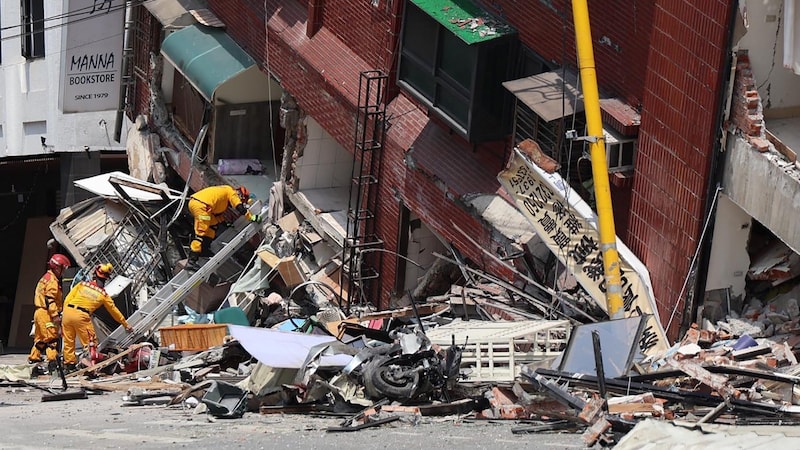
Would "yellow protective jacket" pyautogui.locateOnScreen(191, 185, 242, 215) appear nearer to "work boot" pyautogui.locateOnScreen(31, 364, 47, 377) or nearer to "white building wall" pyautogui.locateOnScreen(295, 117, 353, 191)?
"white building wall" pyautogui.locateOnScreen(295, 117, 353, 191)

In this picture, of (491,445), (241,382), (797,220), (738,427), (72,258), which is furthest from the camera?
(72,258)

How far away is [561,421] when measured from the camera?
10.7 meters

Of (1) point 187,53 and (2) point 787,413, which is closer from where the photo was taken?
(2) point 787,413

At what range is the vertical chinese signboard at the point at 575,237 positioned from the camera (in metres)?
13.6

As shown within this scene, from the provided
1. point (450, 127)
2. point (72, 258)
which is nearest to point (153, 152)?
point (72, 258)

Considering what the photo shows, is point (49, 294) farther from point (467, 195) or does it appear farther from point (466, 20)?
point (466, 20)

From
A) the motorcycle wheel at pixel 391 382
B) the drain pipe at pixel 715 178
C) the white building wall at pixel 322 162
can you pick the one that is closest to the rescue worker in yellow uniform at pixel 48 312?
the white building wall at pixel 322 162

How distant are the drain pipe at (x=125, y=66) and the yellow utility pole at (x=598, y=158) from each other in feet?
A: 35.6

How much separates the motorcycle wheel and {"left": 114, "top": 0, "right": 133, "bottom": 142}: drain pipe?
12.0 metres

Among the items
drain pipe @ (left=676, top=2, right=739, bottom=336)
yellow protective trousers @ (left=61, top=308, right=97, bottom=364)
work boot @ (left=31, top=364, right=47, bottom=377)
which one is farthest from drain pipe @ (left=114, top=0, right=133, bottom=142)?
drain pipe @ (left=676, top=2, right=739, bottom=336)

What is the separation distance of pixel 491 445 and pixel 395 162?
7.95 metres

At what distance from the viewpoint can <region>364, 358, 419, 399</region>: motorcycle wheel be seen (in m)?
12.0

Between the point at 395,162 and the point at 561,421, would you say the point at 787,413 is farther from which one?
the point at 395,162

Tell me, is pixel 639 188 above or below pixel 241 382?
above
